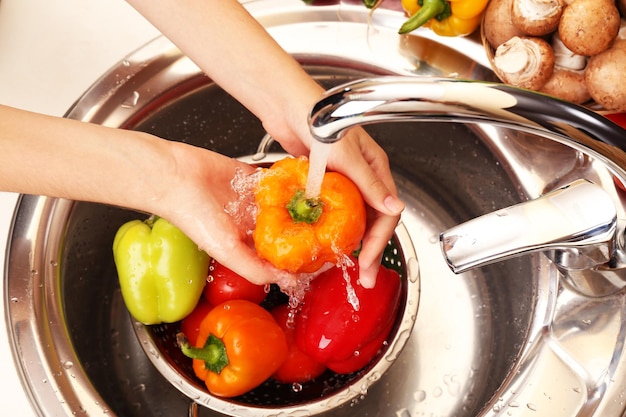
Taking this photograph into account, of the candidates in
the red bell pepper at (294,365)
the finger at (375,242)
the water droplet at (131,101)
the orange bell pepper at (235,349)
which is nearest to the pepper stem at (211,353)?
the orange bell pepper at (235,349)

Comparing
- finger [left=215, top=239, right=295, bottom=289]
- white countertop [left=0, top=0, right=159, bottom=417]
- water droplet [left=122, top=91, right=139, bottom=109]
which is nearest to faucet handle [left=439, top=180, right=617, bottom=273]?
finger [left=215, top=239, right=295, bottom=289]

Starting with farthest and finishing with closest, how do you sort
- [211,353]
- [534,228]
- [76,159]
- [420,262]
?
1. [420,262]
2. [211,353]
3. [76,159]
4. [534,228]

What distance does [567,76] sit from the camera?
0.85 meters

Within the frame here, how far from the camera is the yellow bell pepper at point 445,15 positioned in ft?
2.79

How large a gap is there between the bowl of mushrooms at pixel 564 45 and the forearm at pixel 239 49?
0.25 meters

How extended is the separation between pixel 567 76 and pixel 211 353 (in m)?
0.59

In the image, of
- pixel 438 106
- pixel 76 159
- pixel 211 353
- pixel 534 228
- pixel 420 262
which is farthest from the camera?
pixel 420 262

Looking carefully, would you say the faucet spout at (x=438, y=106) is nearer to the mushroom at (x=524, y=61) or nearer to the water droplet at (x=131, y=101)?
the mushroom at (x=524, y=61)

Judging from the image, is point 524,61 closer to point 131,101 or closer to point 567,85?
point 567,85

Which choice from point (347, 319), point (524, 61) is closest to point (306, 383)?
point (347, 319)

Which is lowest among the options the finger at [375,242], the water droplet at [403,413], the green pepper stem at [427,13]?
the water droplet at [403,413]

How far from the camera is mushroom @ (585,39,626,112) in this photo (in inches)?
31.2

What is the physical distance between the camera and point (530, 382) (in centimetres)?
73

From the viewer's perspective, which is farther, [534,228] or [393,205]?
[393,205]
